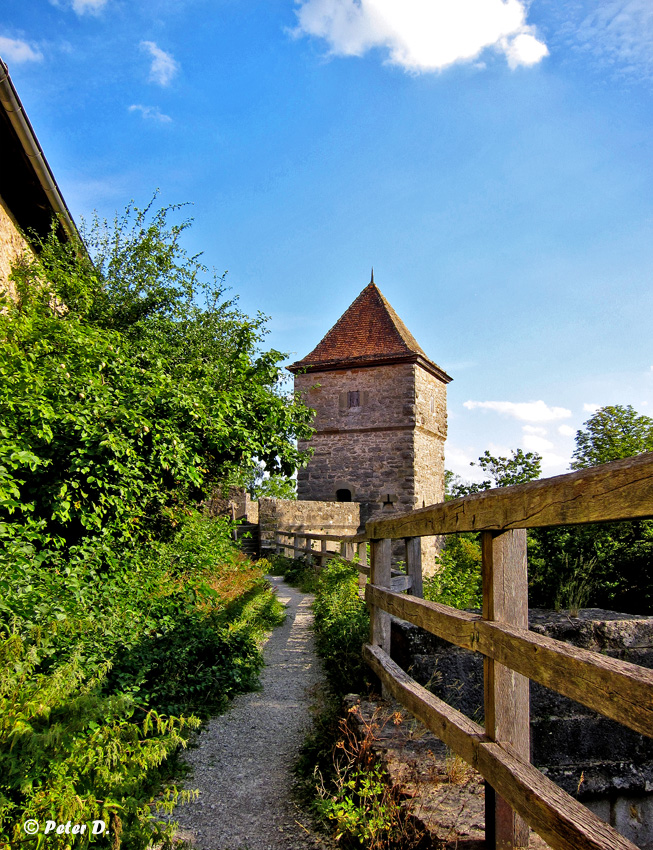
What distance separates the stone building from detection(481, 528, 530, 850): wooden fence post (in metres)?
7.37

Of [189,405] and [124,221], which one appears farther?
[124,221]

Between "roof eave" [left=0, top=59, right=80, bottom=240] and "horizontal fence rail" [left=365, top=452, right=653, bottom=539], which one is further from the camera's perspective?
"roof eave" [left=0, top=59, right=80, bottom=240]

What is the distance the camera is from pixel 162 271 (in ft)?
33.2

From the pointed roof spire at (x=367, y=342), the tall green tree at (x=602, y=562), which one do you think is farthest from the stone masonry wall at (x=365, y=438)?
the tall green tree at (x=602, y=562)

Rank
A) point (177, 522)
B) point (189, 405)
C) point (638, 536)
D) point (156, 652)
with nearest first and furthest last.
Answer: point (156, 652) → point (189, 405) → point (177, 522) → point (638, 536)

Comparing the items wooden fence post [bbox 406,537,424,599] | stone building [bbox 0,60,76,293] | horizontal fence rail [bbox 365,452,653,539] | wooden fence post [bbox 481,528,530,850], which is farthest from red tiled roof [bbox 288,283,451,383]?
wooden fence post [bbox 481,528,530,850]

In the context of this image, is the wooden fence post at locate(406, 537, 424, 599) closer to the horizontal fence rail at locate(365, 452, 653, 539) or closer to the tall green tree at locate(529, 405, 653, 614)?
the horizontal fence rail at locate(365, 452, 653, 539)

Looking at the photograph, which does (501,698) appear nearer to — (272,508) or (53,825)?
(53,825)

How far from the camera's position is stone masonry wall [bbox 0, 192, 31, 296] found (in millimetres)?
8344

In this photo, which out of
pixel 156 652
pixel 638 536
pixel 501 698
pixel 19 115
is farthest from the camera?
pixel 638 536

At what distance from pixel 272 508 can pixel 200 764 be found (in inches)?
521

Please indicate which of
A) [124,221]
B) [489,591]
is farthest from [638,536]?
[124,221]

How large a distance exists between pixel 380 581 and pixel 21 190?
8743 mm

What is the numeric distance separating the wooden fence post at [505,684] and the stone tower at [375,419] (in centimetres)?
1730
